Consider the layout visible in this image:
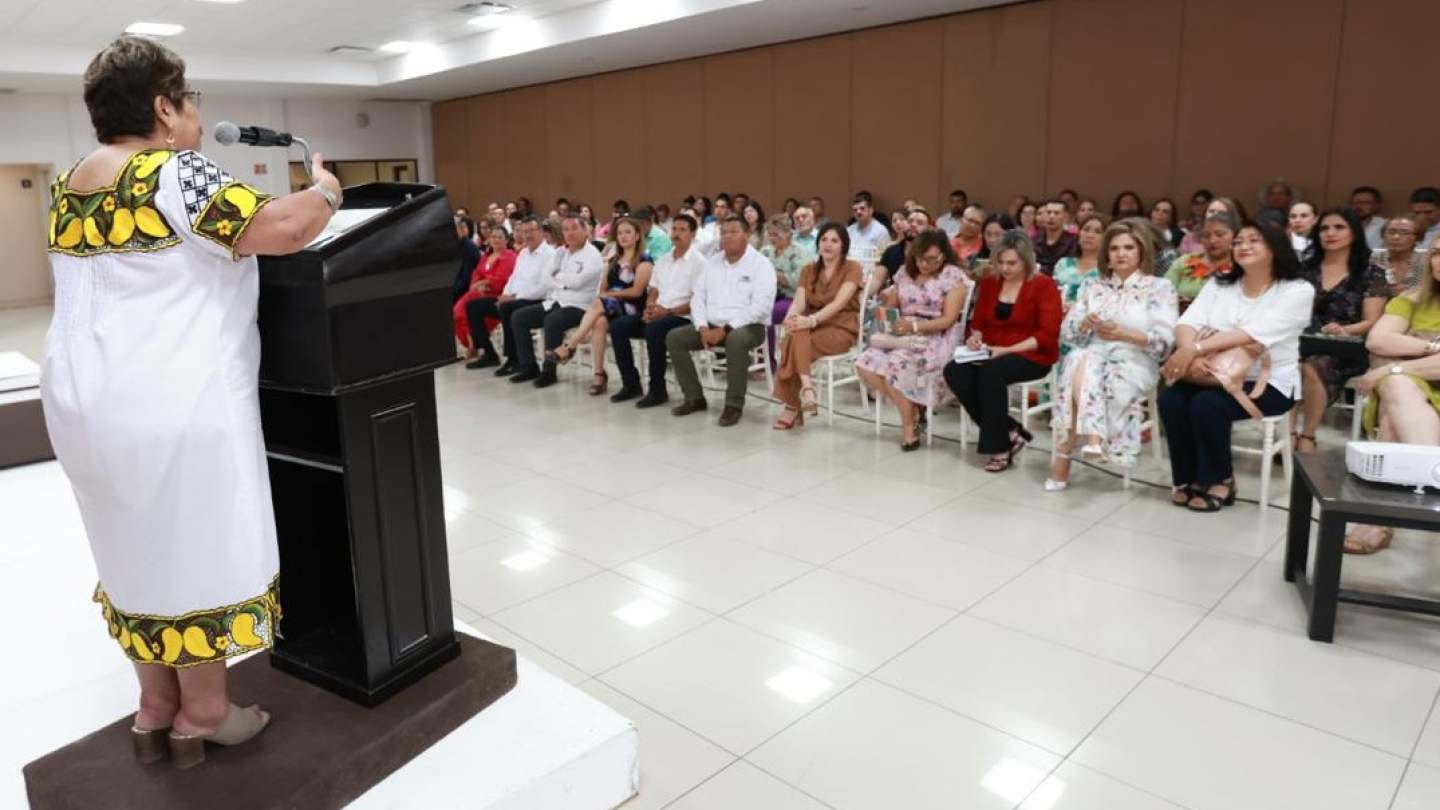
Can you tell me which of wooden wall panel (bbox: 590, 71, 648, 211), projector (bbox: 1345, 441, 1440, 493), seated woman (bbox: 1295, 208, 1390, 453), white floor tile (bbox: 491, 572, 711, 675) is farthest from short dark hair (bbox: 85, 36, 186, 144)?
wooden wall panel (bbox: 590, 71, 648, 211)

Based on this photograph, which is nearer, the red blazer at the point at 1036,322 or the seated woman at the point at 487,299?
the red blazer at the point at 1036,322

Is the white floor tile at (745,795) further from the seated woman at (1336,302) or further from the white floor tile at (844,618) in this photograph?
the seated woman at (1336,302)

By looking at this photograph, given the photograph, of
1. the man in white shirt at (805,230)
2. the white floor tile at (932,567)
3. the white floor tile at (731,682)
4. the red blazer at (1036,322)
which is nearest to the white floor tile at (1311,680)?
the white floor tile at (932,567)

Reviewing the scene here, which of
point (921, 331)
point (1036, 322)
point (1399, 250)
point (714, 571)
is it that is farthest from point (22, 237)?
point (1399, 250)

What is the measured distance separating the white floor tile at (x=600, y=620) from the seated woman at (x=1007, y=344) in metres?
2.01

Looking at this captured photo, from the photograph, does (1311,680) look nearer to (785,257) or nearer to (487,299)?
(785,257)

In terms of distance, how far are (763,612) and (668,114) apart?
9.55 m

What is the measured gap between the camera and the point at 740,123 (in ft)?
35.3

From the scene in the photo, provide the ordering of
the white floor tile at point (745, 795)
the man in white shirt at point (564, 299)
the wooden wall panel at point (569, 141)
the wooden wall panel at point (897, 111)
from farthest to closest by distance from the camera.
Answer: the wooden wall panel at point (569, 141), the wooden wall panel at point (897, 111), the man in white shirt at point (564, 299), the white floor tile at point (745, 795)

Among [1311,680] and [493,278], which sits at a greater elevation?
[493,278]

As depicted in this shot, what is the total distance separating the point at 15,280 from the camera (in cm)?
1303

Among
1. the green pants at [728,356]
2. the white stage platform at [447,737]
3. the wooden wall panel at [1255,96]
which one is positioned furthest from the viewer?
the wooden wall panel at [1255,96]

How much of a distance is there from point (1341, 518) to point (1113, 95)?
6.07 m

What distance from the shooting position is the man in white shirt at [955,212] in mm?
8633
